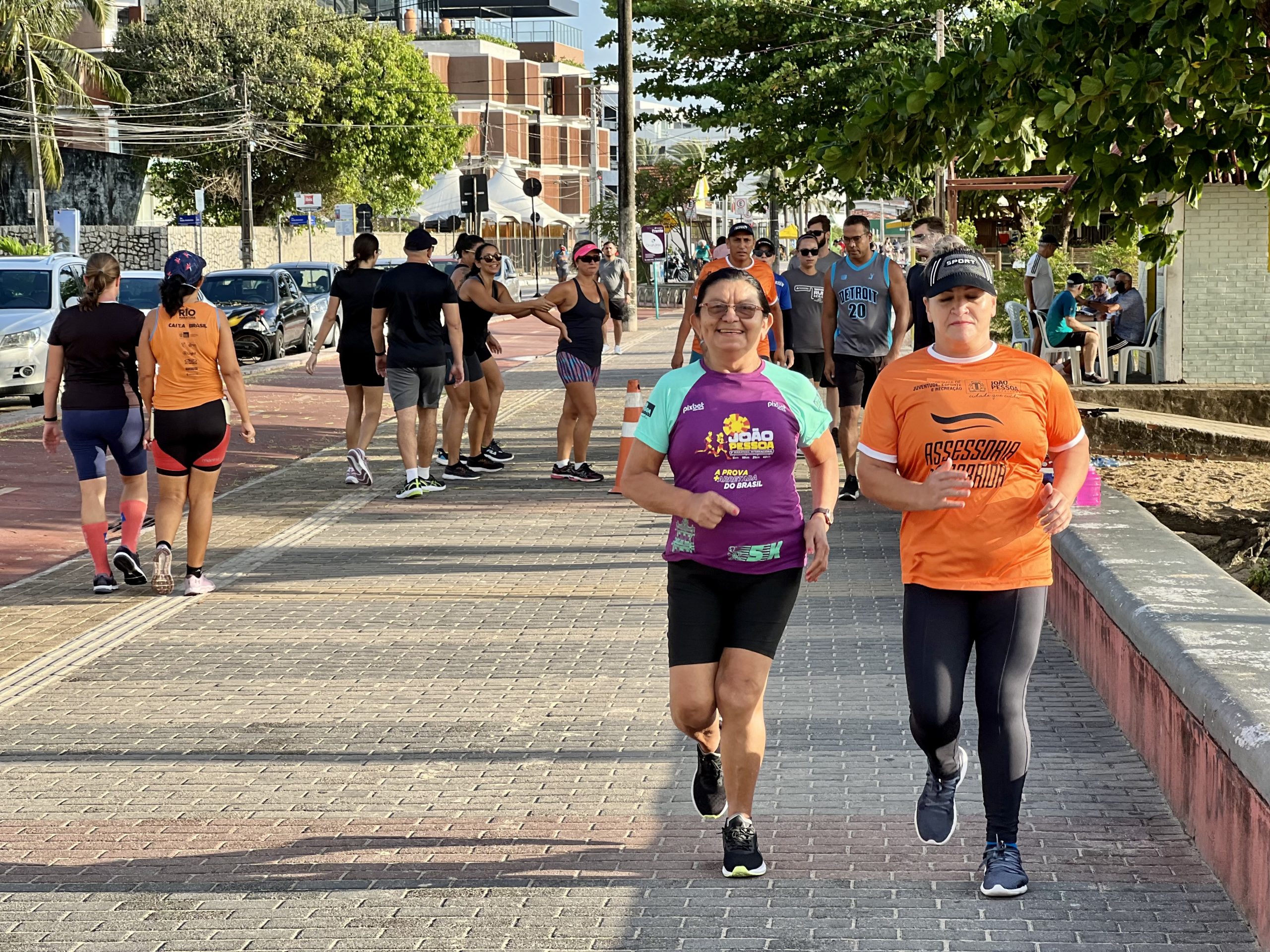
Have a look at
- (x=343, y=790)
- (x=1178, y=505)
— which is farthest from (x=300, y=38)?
(x=343, y=790)

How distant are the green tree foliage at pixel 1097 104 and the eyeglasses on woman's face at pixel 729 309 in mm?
2709

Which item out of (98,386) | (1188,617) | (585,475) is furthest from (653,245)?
(1188,617)

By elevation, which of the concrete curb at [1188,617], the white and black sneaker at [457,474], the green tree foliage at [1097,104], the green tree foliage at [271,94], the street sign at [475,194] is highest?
the green tree foliage at [271,94]

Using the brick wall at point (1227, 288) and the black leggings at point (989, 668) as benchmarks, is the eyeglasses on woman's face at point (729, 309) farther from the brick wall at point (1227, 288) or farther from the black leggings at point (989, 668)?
the brick wall at point (1227, 288)

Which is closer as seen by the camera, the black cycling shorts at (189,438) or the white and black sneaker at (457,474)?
the black cycling shorts at (189,438)

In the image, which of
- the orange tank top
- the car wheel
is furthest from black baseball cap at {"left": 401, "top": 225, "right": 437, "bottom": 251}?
the car wheel

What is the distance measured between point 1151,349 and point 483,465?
853cm

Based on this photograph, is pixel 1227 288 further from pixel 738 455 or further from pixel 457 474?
pixel 738 455

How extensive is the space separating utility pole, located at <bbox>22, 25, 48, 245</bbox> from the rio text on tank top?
36.0 meters

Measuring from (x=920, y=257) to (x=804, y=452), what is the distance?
267 inches

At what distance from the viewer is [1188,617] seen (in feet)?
18.4

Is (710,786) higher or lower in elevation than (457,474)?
higher

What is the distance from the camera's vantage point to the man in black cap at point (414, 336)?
11.9 metres

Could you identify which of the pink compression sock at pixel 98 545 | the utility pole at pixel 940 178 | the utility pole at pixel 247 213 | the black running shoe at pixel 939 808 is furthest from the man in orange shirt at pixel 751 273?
the utility pole at pixel 247 213
